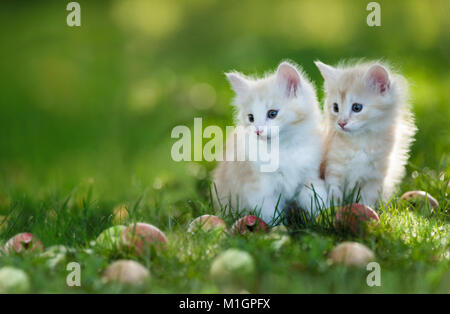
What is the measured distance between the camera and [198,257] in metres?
2.18

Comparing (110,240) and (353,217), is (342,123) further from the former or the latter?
(110,240)

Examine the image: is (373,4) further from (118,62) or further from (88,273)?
(118,62)

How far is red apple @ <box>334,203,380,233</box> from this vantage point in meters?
2.34

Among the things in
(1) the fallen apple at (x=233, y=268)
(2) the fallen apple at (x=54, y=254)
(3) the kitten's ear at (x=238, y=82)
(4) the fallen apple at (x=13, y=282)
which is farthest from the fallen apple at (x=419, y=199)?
(4) the fallen apple at (x=13, y=282)

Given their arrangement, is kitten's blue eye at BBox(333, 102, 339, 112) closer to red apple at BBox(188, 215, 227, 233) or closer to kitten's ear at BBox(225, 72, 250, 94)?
kitten's ear at BBox(225, 72, 250, 94)

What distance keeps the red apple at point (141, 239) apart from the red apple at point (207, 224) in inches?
6.3

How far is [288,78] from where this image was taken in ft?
8.73

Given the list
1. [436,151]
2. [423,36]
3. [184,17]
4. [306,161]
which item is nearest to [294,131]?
[306,161]

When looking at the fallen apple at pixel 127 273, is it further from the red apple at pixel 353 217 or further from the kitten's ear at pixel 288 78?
the kitten's ear at pixel 288 78

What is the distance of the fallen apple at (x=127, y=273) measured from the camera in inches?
78.6

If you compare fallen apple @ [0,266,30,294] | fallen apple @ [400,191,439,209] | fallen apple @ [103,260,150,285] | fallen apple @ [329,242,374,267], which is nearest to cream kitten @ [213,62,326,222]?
fallen apple @ [400,191,439,209]

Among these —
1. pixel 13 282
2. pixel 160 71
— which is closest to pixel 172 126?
pixel 160 71

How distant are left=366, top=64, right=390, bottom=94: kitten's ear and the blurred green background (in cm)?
91
